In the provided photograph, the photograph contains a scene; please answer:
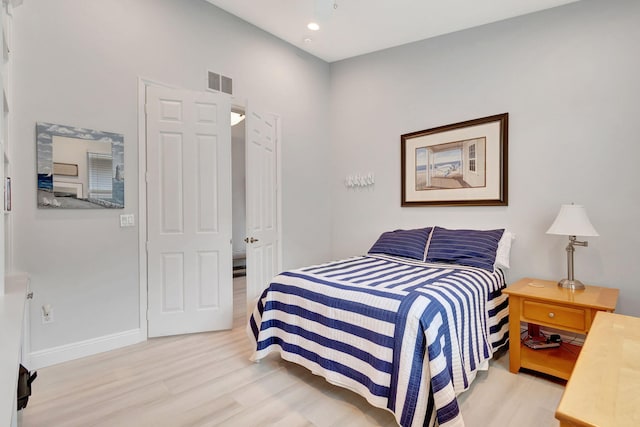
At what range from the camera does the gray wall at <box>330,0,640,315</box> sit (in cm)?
264

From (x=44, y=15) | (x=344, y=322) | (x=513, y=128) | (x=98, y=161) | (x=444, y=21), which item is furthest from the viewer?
(x=444, y=21)

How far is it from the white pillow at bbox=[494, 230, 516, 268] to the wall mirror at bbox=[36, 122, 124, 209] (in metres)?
3.21

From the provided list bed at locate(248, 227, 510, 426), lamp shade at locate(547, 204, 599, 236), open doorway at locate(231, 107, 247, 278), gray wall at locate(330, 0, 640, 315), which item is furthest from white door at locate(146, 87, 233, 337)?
open doorway at locate(231, 107, 247, 278)

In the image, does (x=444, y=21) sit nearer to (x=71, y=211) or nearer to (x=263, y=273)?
(x=263, y=273)

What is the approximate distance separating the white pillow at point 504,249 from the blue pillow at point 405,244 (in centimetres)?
64

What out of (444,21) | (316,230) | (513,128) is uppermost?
(444,21)

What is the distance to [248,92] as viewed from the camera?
3643mm

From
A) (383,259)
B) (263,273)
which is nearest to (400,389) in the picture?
(383,259)

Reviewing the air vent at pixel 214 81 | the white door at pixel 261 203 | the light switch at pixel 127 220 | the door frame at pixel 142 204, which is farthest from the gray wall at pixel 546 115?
the light switch at pixel 127 220

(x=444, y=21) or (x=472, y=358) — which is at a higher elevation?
(x=444, y=21)

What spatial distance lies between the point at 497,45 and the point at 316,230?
281 cm

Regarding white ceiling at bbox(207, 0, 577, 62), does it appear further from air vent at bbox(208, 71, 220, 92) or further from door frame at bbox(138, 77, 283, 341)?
door frame at bbox(138, 77, 283, 341)

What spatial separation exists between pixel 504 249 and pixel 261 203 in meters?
2.38

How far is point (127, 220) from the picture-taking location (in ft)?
9.30
